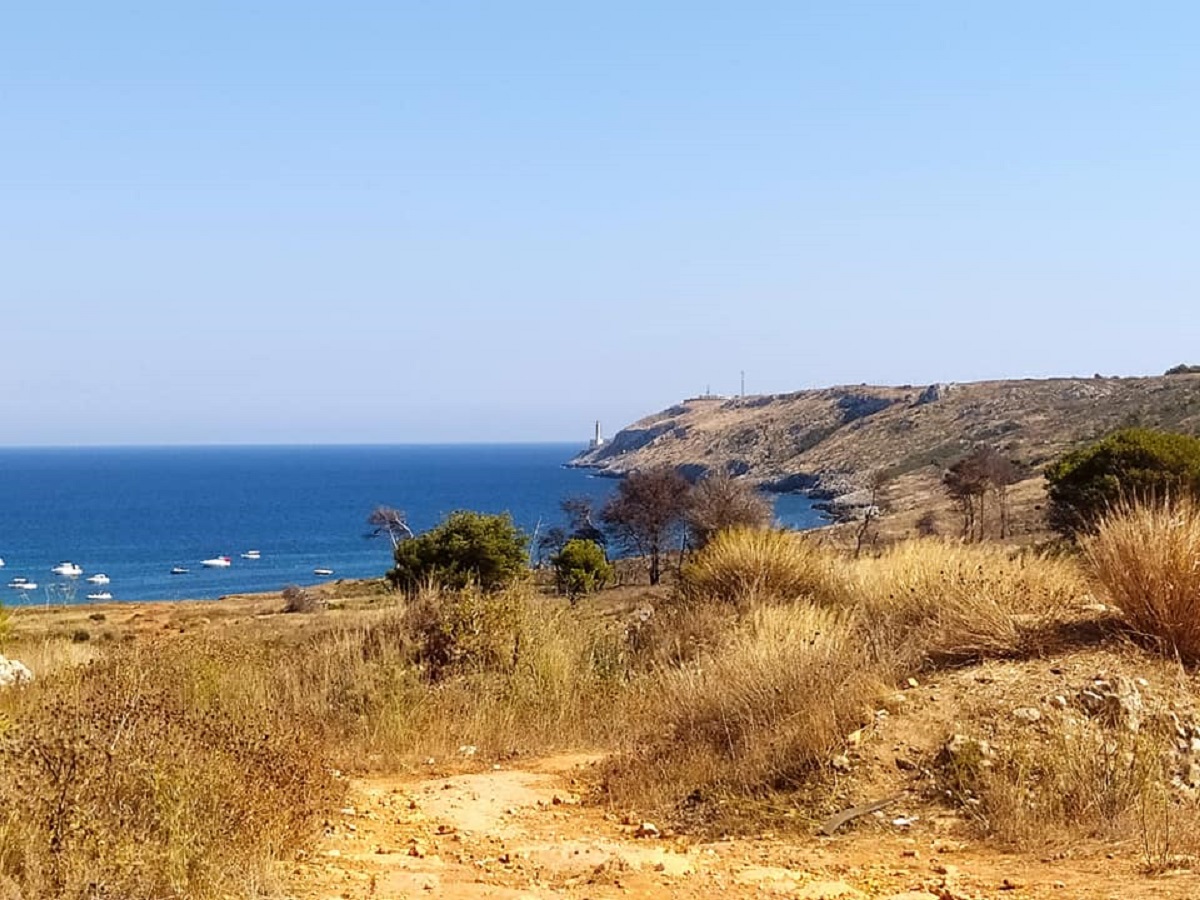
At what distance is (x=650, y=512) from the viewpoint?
48438 mm

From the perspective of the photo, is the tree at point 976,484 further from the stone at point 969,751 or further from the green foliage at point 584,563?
the stone at point 969,751

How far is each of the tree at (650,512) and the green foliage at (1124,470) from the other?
1898cm

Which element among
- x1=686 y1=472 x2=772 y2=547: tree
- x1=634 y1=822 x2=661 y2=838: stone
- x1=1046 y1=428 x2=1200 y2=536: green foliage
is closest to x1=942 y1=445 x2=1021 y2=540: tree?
x1=1046 y1=428 x2=1200 y2=536: green foliage

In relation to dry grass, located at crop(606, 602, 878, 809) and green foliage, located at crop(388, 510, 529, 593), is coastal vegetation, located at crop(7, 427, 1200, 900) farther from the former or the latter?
green foliage, located at crop(388, 510, 529, 593)

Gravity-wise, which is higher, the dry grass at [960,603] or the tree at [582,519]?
the dry grass at [960,603]

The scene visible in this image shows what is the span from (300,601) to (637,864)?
42469 millimetres

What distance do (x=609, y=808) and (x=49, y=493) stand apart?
636 feet

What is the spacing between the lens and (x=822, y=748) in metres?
7.01

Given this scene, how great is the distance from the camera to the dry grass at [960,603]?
8.28 m

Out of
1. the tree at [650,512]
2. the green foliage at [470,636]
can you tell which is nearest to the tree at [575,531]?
the tree at [650,512]

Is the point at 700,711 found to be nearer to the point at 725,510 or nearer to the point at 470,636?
the point at 470,636

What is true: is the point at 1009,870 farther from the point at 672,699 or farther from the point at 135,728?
the point at 135,728

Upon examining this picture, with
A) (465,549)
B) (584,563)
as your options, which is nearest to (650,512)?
(584,563)

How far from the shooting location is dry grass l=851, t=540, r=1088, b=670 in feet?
27.2
